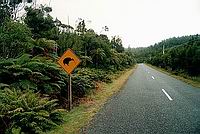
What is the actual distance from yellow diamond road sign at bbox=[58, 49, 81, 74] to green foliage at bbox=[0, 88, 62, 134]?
8.23 feet

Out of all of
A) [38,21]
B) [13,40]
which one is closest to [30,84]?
→ [13,40]

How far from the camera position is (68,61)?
38.8ft

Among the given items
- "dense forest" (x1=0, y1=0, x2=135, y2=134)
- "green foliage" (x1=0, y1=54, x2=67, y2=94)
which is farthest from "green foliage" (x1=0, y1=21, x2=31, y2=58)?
"green foliage" (x1=0, y1=54, x2=67, y2=94)

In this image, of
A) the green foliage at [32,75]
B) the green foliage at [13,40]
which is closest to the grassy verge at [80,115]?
the green foliage at [32,75]

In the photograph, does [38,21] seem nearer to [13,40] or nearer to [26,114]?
[13,40]

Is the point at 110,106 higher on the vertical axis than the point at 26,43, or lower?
lower

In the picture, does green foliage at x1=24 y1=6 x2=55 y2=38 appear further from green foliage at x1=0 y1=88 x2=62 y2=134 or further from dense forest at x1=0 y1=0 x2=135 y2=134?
green foliage at x1=0 y1=88 x2=62 y2=134

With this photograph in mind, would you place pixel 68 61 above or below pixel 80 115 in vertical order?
above

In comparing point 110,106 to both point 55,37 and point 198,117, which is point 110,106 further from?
point 55,37

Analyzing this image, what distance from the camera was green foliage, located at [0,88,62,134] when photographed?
26.3ft

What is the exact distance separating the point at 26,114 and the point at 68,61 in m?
3.92

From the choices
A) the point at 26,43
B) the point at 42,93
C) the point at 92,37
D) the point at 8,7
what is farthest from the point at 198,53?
the point at 42,93

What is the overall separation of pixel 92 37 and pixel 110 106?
17.4 meters

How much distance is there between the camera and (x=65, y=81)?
13070 mm
